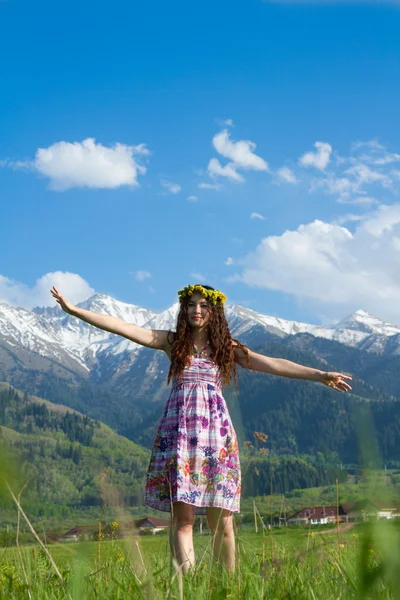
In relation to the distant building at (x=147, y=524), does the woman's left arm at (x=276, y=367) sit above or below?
above

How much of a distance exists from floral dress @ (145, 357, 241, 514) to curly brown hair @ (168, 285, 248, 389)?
0.23 meters

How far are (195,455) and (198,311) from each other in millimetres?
1491

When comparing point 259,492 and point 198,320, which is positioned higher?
point 198,320

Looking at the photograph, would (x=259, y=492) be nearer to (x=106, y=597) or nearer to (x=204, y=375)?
(x=106, y=597)

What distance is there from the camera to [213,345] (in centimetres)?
703

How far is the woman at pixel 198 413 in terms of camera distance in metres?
6.03

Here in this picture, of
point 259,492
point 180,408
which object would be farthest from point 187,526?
point 259,492

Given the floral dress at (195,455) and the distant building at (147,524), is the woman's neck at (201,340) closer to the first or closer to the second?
the floral dress at (195,455)

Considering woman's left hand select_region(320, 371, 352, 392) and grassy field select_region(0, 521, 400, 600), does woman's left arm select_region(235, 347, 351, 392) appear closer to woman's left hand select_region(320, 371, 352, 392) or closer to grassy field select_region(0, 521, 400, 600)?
woman's left hand select_region(320, 371, 352, 392)

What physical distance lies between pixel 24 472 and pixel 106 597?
5.47ft

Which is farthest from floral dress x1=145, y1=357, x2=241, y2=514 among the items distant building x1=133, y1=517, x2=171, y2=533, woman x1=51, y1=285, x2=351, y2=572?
distant building x1=133, y1=517, x2=171, y2=533

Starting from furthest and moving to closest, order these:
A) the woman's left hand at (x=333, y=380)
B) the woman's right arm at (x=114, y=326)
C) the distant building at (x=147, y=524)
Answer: the woman's left hand at (x=333, y=380)
the woman's right arm at (x=114, y=326)
the distant building at (x=147, y=524)

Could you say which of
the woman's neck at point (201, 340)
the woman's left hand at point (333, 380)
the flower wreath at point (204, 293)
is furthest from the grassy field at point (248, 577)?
the flower wreath at point (204, 293)

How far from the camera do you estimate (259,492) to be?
2188mm
